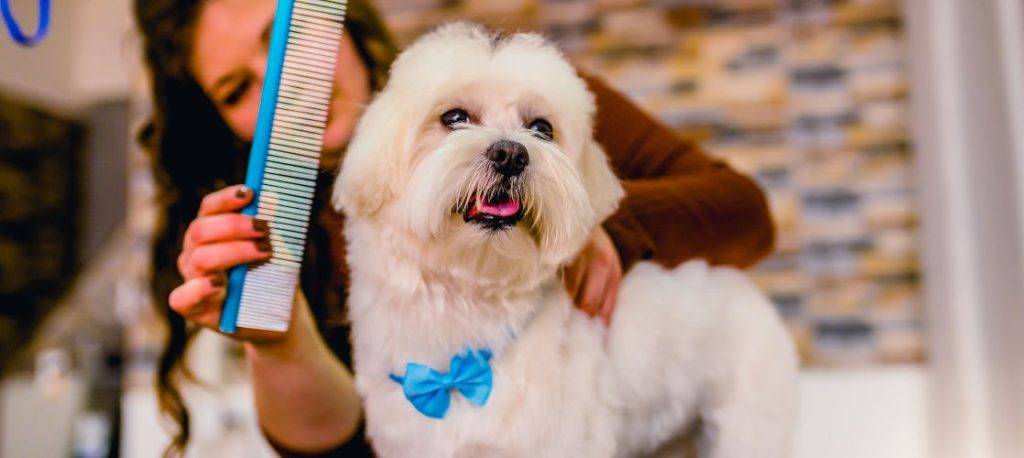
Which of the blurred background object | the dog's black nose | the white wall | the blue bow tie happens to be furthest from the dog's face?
the white wall

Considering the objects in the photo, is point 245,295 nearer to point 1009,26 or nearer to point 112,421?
point 1009,26

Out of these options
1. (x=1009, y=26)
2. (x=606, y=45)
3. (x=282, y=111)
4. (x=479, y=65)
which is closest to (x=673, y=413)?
(x=479, y=65)

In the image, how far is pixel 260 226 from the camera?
64 centimetres

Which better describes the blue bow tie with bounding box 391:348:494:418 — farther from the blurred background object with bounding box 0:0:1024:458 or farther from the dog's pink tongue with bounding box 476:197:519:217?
the blurred background object with bounding box 0:0:1024:458

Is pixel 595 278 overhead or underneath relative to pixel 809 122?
underneath

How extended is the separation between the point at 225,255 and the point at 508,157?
274 millimetres

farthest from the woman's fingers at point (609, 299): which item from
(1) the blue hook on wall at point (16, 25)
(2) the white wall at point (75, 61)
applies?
(2) the white wall at point (75, 61)

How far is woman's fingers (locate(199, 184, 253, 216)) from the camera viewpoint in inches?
25.2

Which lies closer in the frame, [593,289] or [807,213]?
[593,289]

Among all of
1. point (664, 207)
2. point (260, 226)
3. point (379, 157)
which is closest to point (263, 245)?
point (260, 226)

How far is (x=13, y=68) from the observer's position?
2.74 m

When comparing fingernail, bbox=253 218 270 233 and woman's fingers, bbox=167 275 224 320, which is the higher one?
fingernail, bbox=253 218 270 233

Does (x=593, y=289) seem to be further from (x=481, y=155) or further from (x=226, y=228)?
(x=226, y=228)

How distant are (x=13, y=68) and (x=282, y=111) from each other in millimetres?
2745
